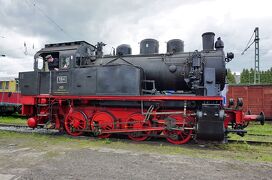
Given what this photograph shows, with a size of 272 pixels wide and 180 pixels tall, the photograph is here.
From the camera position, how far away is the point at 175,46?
9.76m

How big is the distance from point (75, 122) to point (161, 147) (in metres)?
3.81

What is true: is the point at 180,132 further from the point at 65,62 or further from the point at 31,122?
the point at 31,122

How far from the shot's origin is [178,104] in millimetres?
8648

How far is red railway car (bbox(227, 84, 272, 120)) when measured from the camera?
59.3ft

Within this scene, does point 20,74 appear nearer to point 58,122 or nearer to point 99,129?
point 58,122

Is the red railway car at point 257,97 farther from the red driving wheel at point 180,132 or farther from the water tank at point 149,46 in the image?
the red driving wheel at point 180,132

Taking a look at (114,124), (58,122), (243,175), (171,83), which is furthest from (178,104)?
(58,122)

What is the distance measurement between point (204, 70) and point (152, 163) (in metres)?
3.93

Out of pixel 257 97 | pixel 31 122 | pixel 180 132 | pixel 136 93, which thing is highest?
pixel 136 93

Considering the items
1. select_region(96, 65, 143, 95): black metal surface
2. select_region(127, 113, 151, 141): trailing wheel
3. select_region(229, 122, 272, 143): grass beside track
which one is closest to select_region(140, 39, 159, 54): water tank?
select_region(96, 65, 143, 95): black metal surface

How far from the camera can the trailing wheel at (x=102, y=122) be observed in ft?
30.8

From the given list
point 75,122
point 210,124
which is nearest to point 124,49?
point 75,122

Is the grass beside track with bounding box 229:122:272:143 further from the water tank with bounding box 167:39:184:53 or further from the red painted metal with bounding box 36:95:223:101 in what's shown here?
the water tank with bounding box 167:39:184:53

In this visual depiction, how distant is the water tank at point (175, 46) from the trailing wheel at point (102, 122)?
351cm
